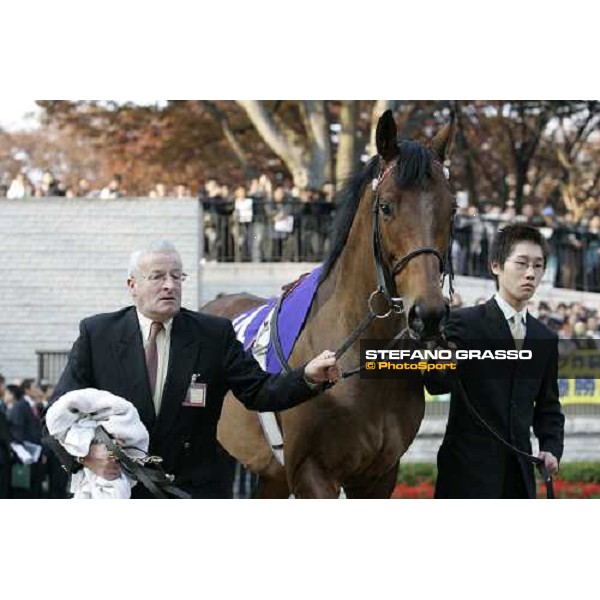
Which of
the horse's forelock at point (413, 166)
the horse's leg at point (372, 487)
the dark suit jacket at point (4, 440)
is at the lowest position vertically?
the dark suit jacket at point (4, 440)

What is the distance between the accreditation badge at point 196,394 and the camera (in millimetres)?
5379

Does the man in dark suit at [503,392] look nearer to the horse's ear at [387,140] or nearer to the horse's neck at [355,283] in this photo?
the horse's neck at [355,283]

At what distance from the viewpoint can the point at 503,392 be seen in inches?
234

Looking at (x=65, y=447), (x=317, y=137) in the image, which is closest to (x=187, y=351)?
(x=65, y=447)

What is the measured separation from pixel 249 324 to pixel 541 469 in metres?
1.98

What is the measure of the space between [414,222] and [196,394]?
123 cm

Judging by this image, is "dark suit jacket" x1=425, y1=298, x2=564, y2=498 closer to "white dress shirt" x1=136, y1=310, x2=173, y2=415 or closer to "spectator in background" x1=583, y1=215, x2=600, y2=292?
"white dress shirt" x1=136, y1=310, x2=173, y2=415

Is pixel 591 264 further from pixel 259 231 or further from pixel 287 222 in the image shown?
pixel 259 231

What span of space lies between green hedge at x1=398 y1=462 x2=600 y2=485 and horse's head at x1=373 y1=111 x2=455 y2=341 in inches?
248

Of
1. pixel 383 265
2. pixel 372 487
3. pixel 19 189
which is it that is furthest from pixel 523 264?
pixel 19 189

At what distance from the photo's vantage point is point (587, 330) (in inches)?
435

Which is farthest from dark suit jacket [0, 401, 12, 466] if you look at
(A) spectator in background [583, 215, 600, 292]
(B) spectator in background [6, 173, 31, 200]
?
(A) spectator in background [583, 215, 600, 292]

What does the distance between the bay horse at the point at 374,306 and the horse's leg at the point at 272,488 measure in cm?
105

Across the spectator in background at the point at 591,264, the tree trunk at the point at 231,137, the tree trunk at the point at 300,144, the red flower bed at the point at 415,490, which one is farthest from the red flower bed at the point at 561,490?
the tree trunk at the point at 231,137
